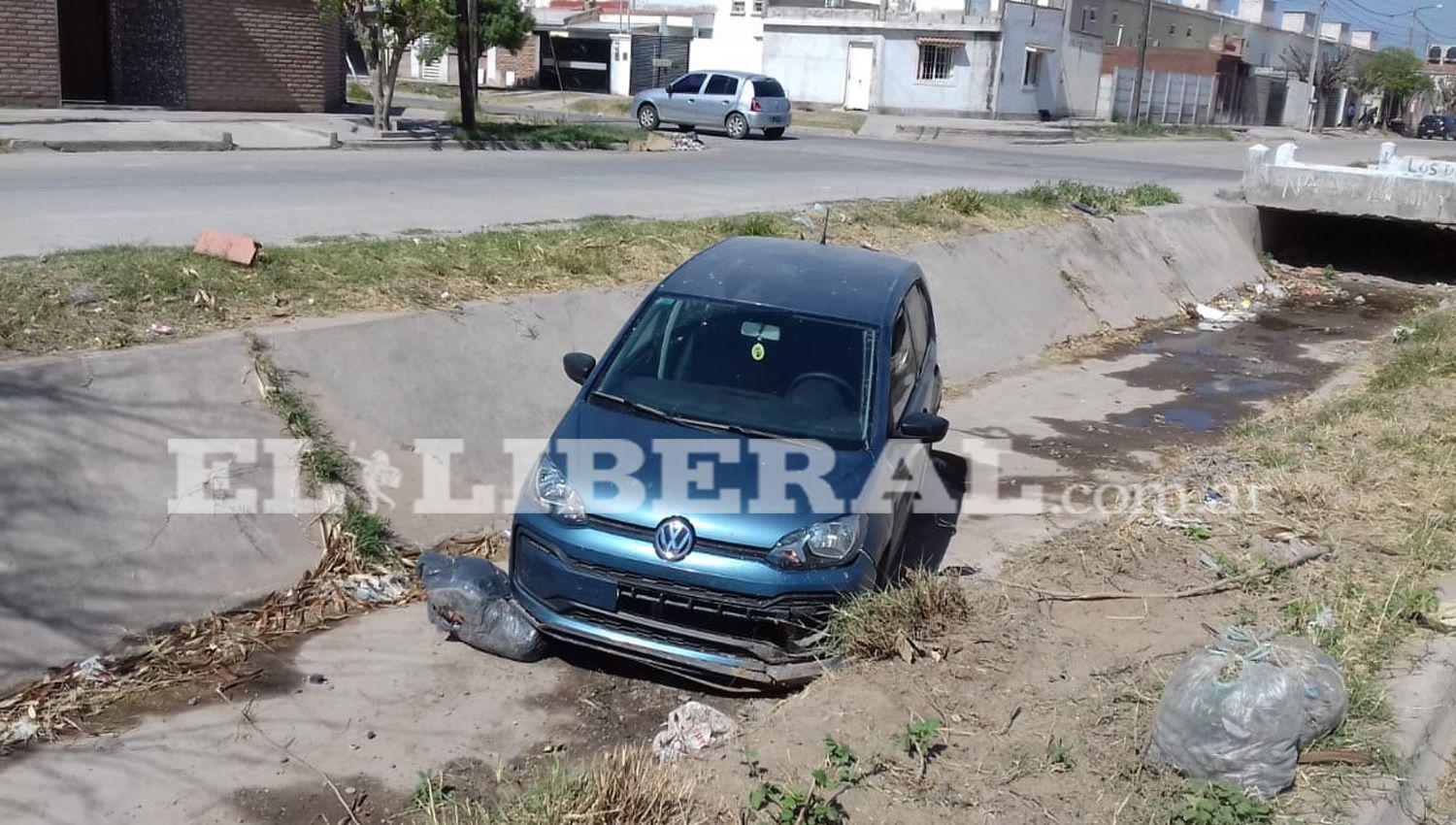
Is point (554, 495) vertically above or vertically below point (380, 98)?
below

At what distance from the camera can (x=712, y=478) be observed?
5734mm

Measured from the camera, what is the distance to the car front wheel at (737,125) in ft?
109

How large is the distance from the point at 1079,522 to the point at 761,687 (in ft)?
11.3

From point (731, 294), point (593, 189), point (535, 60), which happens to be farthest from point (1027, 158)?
point (535, 60)

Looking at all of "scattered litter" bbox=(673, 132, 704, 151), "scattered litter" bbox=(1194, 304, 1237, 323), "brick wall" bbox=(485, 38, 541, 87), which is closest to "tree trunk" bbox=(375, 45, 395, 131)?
"scattered litter" bbox=(673, 132, 704, 151)

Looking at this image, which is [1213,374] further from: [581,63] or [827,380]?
[581,63]

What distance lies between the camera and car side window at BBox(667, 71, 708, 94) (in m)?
33.8

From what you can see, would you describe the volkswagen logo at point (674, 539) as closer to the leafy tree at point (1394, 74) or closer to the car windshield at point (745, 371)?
the car windshield at point (745, 371)

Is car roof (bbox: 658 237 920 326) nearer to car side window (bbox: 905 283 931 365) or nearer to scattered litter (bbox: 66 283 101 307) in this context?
car side window (bbox: 905 283 931 365)

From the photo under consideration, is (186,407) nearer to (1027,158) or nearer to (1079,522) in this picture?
(1079,522)

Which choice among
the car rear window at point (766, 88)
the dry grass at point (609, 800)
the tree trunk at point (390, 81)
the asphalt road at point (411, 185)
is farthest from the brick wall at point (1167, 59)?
the dry grass at point (609, 800)

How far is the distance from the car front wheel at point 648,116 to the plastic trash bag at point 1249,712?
31.2 metres

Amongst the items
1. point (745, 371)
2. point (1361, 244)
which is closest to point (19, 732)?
point (745, 371)

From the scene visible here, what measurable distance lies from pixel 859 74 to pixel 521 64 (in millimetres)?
16445
